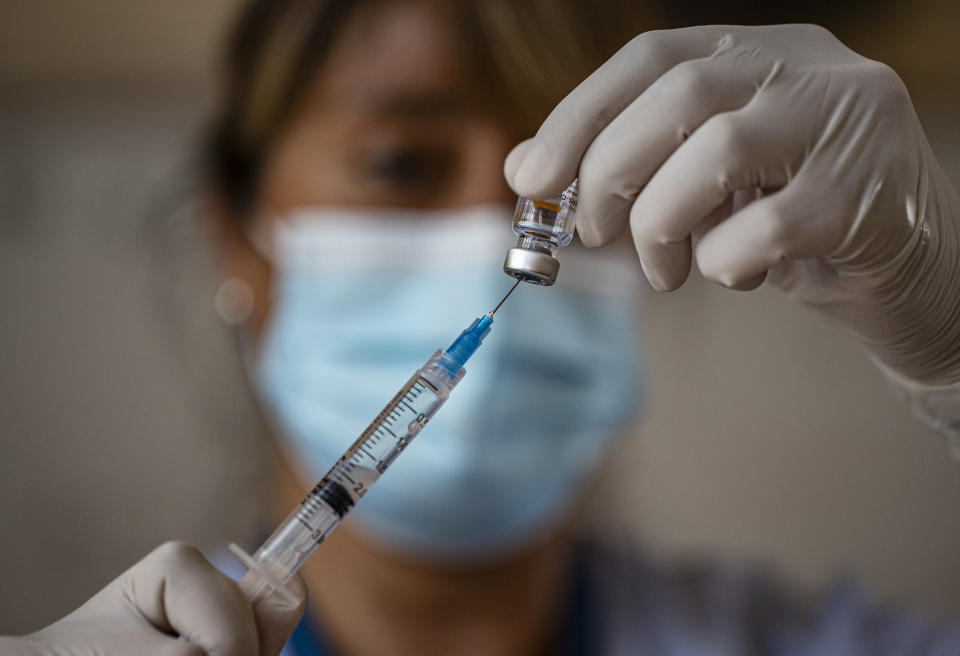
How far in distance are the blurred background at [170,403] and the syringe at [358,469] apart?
135 cm

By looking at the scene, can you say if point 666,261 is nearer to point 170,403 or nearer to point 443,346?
point 443,346

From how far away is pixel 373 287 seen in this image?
4.43 ft

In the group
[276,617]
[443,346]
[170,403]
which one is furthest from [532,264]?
[170,403]

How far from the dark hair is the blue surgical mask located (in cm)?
22

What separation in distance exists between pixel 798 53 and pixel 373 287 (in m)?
0.84

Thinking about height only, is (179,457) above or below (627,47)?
below

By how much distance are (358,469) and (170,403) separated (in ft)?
4.80

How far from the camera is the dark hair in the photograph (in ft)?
4.48

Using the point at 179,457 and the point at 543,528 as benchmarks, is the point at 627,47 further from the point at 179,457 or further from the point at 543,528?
the point at 179,457

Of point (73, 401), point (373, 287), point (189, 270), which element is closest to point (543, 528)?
point (373, 287)

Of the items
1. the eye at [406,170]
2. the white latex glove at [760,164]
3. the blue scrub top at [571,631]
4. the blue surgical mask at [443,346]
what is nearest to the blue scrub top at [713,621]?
the blue scrub top at [571,631]

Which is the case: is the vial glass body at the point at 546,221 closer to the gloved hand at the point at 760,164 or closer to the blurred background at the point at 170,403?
the gloved hand at the point at 760,164

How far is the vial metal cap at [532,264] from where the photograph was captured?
0.65 metres

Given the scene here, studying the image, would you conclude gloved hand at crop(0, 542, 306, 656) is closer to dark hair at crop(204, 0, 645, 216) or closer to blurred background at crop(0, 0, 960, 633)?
dark hair at crop(204, 0, 645, 216)
